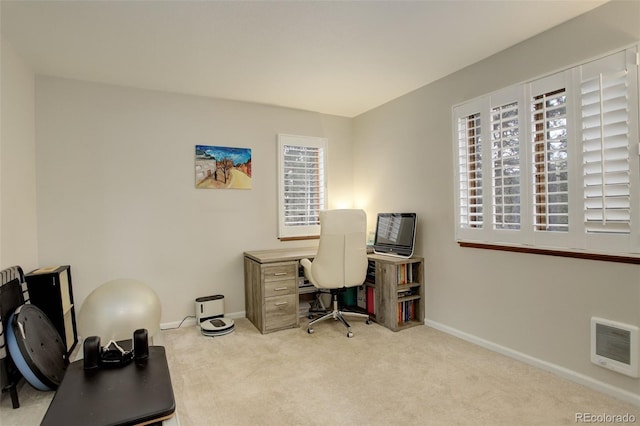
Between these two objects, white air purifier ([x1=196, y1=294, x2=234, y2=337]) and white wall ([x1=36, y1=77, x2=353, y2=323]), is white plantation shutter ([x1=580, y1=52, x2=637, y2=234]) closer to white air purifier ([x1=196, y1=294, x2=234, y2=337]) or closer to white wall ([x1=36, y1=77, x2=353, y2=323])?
white wall ([x1=36, y1=77, x2=353, y2=323])

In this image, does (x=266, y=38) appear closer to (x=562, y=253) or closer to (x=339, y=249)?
(x=339, y=249)

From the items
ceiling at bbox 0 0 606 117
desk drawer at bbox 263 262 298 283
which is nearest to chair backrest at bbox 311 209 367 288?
desk drawer at bbox 263 262 298 283

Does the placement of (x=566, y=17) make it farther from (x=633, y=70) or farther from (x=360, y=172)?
(x=360, y=172)

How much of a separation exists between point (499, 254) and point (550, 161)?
33.3 inches

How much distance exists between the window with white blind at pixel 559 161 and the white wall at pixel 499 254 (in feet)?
0.43

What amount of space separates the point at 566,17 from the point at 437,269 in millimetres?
2289

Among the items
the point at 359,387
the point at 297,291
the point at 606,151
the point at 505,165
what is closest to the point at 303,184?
the point at 297,291

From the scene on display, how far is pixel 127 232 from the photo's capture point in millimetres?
3436

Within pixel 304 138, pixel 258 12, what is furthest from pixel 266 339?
pixel 258 12

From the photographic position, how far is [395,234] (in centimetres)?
379

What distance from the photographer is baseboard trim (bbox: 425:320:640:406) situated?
2143mm

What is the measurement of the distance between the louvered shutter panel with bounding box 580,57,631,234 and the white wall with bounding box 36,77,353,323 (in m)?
2.98

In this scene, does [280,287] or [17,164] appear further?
[280,287]

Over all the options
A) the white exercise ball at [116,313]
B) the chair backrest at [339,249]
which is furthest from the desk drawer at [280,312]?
the white exercise ball at [116,313]
